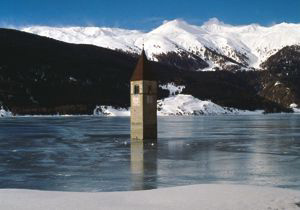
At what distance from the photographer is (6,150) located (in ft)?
149

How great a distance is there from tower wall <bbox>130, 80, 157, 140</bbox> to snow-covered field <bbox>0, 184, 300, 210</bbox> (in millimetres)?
40407

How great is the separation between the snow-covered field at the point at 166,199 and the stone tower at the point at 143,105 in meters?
40.2

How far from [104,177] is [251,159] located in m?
13.8

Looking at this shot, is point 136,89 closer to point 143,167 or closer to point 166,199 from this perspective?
point 143,167

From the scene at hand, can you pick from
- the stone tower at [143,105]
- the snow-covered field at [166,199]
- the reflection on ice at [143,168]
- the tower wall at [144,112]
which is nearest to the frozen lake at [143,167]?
the reflection on ice at [143,168]

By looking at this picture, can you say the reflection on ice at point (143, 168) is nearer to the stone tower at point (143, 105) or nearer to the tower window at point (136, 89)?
the stone tower at point (143, 105)

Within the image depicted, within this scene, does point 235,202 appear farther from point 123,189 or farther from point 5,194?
point 5,194

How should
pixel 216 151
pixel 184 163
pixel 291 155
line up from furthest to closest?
1. pixel 216 151
2. pixel 291 155
3. pixel 184 163

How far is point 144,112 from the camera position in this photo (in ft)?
207

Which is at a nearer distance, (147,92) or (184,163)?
(184,163)

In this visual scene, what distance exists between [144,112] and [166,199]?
43792mm

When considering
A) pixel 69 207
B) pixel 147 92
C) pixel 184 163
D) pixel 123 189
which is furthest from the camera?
pixel 147 92

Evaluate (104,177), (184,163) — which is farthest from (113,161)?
(104,177)

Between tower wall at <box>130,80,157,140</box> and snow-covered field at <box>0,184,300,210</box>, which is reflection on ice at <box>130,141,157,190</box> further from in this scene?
tower wall at <box>130,80,157,140</box>
